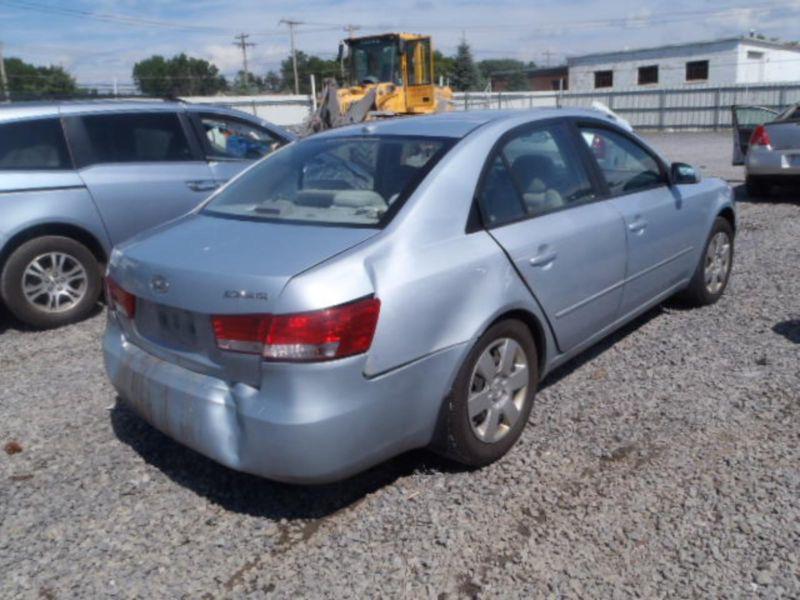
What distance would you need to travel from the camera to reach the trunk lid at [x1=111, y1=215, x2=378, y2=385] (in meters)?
2.74

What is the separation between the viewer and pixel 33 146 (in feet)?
19.1

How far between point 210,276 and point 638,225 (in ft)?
8.65

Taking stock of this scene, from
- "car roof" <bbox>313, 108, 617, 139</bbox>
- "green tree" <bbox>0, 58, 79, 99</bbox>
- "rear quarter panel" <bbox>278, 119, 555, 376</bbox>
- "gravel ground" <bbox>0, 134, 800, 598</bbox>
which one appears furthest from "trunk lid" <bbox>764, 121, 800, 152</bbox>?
"green tree" <bbox>0, 58, 79, 99</bbox>

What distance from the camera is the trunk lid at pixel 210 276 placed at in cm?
274

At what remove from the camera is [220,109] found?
276 inches

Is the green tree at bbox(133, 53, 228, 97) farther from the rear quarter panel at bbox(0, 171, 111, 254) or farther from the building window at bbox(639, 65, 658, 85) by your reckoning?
the rear quarter panel at bbox(0, 171, 111, 254)

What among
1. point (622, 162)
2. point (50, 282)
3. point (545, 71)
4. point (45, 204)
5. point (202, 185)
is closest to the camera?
point (622, 162)

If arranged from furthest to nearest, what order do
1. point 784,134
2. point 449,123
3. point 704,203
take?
1. point 784,134
2. point 704,203
3. point 449,123

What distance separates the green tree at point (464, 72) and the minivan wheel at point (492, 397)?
2583 inches

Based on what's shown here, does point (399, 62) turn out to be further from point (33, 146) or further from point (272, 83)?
point (272, 83)

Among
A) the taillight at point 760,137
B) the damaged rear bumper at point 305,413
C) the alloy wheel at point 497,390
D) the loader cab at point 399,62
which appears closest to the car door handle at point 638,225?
the alloy wheel at point 497,390

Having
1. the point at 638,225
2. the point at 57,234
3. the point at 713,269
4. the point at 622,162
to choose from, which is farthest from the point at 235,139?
the point at 713,269

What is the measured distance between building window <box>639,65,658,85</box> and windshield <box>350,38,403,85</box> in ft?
108

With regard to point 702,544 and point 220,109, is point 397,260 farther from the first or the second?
point 220,109
